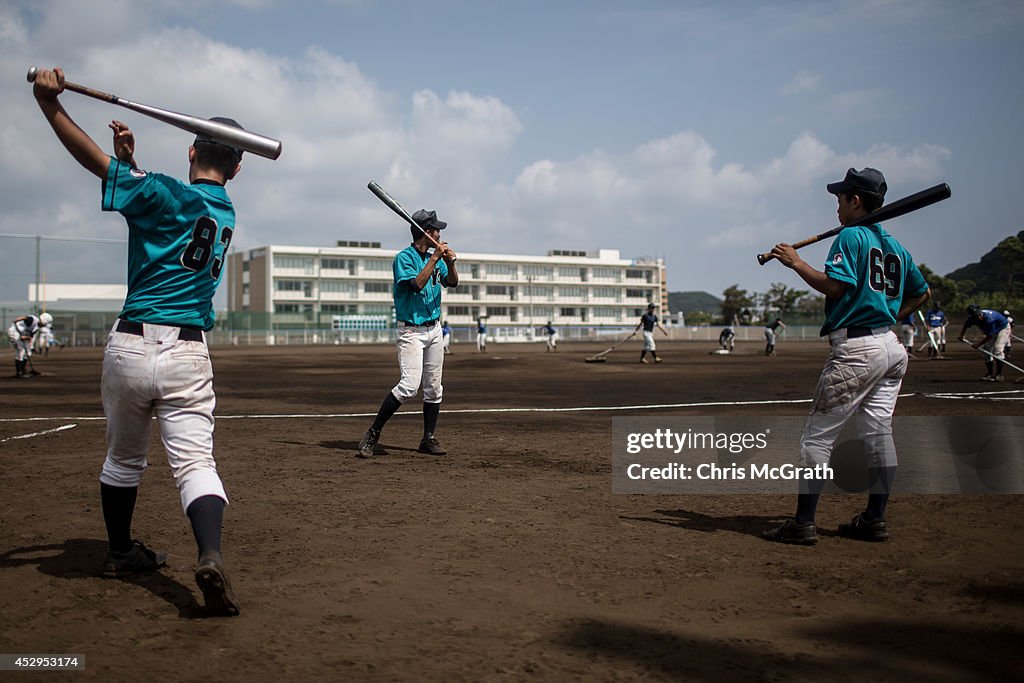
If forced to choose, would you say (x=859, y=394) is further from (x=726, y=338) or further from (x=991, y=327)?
(x=726, y=338)

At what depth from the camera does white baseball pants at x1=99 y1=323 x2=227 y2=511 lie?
12.1ft

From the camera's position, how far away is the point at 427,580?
402cm

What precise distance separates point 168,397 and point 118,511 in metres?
0.76

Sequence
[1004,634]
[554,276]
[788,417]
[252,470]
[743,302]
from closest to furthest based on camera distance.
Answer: [1004,634], [252,470], [788,417], [554,276], [743,302]

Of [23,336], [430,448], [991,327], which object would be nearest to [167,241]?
[430,448]

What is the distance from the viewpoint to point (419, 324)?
7875mm

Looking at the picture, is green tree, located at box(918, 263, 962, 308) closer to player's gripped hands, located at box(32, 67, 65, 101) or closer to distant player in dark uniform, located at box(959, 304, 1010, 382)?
distant player in dark uniform, located at box(959, 304, 1010, 382)

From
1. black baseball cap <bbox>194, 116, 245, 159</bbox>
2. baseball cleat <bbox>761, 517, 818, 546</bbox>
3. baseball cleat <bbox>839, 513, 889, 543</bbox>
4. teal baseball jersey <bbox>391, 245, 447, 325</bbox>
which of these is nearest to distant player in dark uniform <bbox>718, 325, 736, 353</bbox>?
teal baseball jersey <bbox>391, 245, 447, 325</bbox>

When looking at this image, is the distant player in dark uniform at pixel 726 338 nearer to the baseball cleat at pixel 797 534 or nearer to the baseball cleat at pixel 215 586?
the baseball cleat at pixel 797 534

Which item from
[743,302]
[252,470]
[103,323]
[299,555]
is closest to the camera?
[299,555]

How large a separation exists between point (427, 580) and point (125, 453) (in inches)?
62.6

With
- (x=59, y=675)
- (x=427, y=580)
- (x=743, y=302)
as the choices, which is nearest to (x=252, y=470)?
(x=427, y=580)

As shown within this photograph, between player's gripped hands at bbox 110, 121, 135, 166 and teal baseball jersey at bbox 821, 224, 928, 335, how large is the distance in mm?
3749

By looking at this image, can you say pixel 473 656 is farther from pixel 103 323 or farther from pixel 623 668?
pixel 103 323
